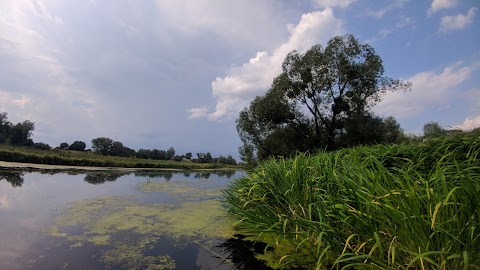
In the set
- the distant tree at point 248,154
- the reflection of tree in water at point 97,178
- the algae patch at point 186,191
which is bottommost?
the algae patch at point 186,191

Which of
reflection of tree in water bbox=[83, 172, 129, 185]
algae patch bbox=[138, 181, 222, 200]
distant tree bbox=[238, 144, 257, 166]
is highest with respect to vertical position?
distant tree bbox=[238, 144, 257, 166]

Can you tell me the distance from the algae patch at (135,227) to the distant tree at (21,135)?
1439 inches

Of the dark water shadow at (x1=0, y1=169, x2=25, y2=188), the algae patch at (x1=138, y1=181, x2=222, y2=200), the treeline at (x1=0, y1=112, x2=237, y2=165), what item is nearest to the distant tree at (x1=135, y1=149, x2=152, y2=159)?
the treeline at (x1=0, y1=112, x2=237, y2=165)

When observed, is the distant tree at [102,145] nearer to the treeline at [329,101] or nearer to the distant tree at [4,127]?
the distant tree at [4,127]

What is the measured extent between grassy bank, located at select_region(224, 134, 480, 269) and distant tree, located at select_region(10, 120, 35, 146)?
4145 centimetres

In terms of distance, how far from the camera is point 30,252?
3.48 m

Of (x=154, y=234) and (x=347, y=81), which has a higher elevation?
(x=347, y=81)

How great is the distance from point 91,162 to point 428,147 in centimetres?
2640

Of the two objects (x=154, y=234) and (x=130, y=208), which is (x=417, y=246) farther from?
(x=130, y=208)

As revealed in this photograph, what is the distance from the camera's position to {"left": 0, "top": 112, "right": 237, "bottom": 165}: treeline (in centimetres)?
3509

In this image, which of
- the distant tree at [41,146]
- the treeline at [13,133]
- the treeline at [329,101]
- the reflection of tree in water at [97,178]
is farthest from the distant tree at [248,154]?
the treeline at [13,133]

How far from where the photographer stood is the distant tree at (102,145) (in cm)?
4382

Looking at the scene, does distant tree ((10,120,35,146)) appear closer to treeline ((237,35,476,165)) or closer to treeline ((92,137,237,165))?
treeline ((92,137,237,165))

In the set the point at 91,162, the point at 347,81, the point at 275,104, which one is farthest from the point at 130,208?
the point at 91,162
